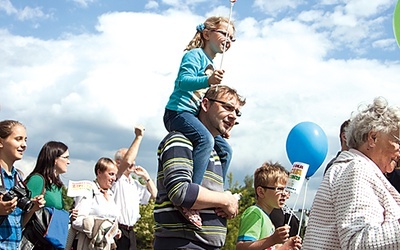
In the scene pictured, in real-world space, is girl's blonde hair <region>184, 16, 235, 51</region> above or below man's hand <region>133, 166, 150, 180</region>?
above

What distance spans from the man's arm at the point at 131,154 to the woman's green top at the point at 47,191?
160 centimetres

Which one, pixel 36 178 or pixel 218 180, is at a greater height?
pixel 36 178

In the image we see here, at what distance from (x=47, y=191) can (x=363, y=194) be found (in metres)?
3.62

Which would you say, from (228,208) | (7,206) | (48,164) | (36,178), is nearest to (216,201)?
(228,208)

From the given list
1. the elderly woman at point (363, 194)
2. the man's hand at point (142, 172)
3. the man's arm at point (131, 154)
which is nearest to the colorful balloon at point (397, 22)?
the elderly woman at point (363, 194)

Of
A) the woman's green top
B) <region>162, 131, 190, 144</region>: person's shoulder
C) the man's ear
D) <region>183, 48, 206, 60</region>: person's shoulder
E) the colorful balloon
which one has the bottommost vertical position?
the woman's green top

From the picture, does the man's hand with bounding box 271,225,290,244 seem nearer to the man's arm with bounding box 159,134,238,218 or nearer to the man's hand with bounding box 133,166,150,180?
the man's arm with bounding box 159,134,238,218

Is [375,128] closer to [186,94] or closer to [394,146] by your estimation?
[394,146]

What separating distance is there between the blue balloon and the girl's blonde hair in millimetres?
1115

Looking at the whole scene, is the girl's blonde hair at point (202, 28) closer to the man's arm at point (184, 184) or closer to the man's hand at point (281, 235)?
the man's arm at point (184, 184)

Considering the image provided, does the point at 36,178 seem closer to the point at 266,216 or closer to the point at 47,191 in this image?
the point at 47,191

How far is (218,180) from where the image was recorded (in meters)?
3.88

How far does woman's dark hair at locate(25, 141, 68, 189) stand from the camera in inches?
233

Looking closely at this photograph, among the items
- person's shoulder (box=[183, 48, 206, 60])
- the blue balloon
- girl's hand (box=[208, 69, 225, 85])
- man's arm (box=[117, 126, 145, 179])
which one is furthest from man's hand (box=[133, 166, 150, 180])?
girl's hand (box=[208, 69, 225, 85])
